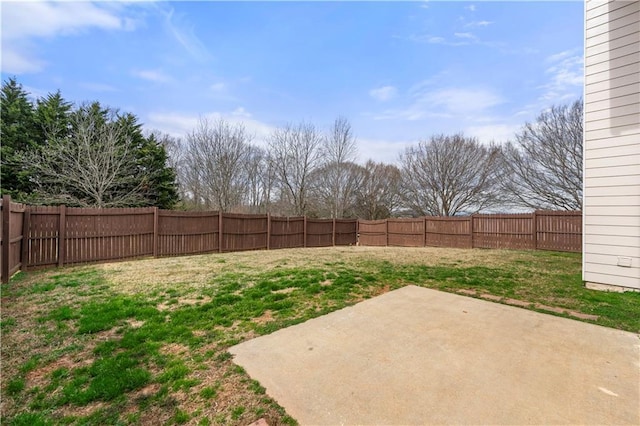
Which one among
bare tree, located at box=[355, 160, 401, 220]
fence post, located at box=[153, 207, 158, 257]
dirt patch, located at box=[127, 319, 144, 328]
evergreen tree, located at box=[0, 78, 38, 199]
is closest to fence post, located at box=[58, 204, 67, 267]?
fence post, located at box=[153, 207, 158, 257]

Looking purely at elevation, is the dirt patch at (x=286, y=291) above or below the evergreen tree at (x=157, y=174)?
below

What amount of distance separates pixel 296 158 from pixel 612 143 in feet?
59.2

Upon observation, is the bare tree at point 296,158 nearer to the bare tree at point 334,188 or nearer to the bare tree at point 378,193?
the bare tree at point 334,188

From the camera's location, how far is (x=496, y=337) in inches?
104

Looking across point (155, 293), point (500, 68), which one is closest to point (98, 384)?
point (155, 293)

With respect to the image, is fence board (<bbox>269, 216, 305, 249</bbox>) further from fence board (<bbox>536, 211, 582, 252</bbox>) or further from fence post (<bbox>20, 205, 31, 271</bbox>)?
fence board (<bbox>536, 211, 582, 252</bbox>)

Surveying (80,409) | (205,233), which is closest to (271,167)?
(205,233)

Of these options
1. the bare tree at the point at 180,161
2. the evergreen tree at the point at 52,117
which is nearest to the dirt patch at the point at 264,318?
the evergreen tree at the point at 52,117

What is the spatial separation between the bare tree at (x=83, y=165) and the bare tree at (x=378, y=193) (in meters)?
17.3

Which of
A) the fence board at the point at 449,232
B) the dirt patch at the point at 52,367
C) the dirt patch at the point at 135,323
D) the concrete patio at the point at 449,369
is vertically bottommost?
the dirt patch at the point at 52,367

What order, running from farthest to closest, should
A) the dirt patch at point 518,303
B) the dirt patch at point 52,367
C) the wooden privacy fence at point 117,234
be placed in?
the wooden privacy fence at point 117,234
the dirt patch at point 518,303
the dirt patch at point 52,367

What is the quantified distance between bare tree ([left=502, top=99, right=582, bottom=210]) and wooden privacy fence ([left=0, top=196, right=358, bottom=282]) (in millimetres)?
16324

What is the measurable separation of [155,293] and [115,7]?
6.47m

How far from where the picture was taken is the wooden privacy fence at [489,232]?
31.6 feet
